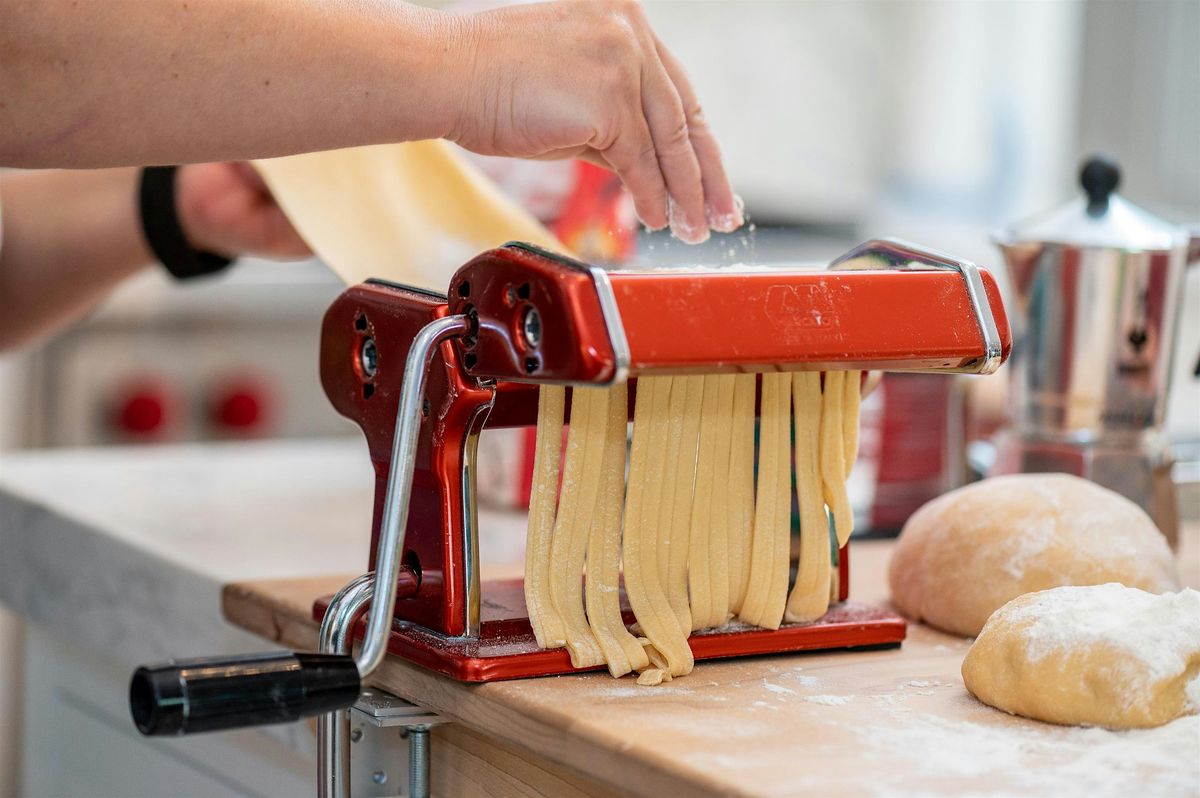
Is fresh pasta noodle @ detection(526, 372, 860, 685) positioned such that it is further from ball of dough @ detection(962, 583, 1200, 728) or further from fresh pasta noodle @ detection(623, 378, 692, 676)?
ball of dough @ detection(962, 583, 1200, 728)

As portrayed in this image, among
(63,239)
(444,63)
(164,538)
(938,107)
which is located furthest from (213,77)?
(938,107)

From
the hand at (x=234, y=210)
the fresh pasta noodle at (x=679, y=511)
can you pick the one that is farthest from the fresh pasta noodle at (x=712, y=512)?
the hand at (x=234, y=210)

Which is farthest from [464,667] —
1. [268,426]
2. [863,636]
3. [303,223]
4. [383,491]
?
[268,426]

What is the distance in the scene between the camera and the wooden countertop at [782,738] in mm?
600

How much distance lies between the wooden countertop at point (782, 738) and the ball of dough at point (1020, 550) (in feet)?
0.14

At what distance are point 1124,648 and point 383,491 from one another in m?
0.40

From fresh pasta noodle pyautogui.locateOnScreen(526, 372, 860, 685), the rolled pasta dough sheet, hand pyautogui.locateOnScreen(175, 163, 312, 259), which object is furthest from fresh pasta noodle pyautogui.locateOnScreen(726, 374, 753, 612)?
hand pyautogui.locateOnScreen(175, 163, 312, 259)

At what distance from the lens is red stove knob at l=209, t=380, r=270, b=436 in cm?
Result: 237

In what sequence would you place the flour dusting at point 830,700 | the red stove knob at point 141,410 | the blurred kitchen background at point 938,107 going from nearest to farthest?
the flour dusting at point 830,700, the red stove knob at point 141,410, the blurred kitchen background at point 938,107

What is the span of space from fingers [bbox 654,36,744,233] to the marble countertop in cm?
35

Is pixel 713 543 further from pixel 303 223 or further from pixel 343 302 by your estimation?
pixel 303 223

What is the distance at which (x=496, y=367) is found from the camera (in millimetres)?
715

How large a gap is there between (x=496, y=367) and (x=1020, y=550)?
35cm

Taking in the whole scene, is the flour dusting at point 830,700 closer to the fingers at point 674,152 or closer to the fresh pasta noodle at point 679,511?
the fresh pasta noodle at point 679,511
